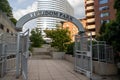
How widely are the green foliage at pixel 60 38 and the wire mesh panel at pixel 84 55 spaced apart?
1298 cm

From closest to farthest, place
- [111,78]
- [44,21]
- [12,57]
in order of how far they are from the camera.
→ [111,78], [12,57], [44,21]

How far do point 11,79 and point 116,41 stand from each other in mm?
5488

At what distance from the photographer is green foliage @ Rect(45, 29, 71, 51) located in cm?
2453

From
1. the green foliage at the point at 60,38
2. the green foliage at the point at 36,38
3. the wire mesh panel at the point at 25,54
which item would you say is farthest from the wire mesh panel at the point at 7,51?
the green foliage at the point at 36,38

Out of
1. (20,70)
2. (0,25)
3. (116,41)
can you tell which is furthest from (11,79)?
(0,25)

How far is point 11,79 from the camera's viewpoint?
870 centimetres

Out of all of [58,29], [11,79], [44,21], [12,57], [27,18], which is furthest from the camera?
[44,21]

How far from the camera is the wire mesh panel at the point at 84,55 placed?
30.8ft

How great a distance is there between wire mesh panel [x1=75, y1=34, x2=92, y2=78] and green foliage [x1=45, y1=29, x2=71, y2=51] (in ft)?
42.6

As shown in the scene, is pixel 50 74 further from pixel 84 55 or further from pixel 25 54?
pixel 25 54

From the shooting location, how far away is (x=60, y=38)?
24.5 m

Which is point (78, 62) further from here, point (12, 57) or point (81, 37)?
point (12, 57)

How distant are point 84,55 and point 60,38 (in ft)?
47.2

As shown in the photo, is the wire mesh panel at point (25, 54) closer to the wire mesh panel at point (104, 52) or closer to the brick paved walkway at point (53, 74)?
the brick paved walkway at point (53, 74)
